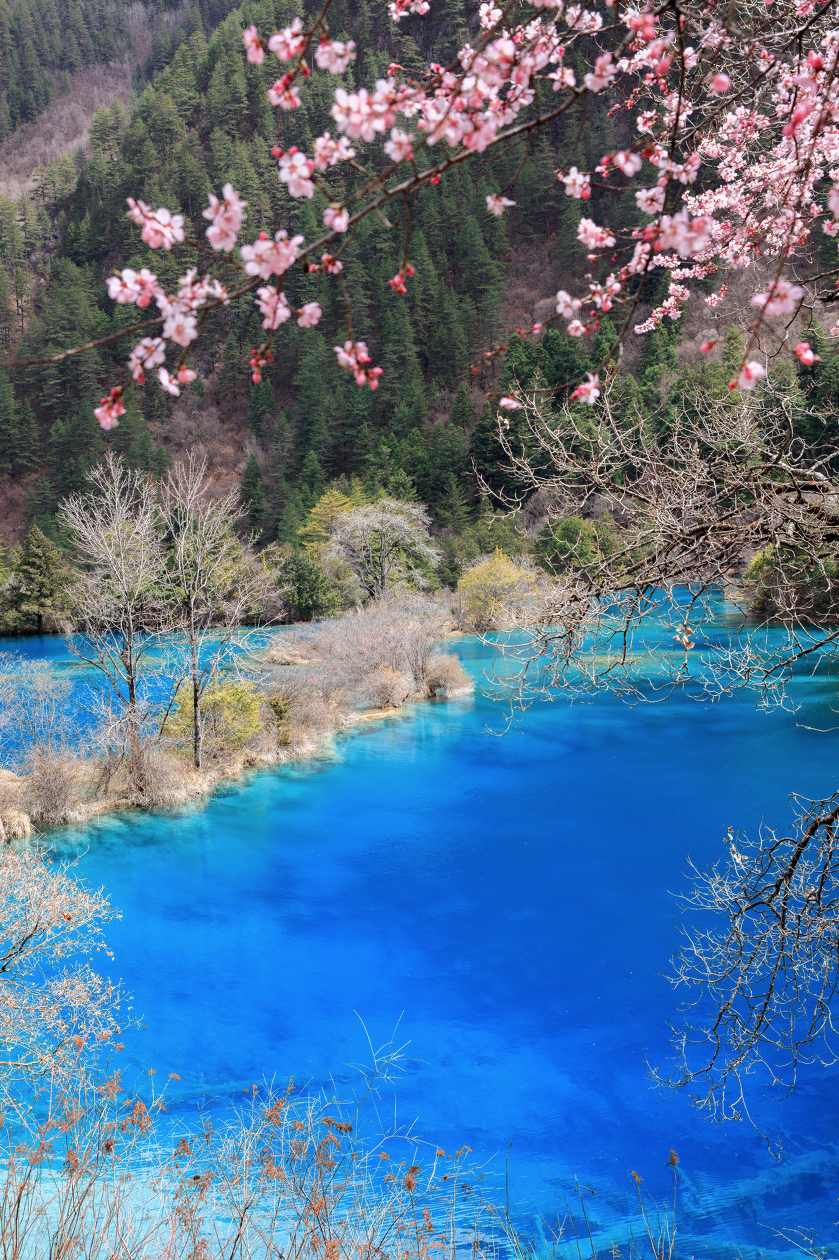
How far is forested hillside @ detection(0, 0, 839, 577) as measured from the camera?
39562 mm

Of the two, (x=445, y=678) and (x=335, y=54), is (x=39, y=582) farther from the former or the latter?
(x=335, y=54)

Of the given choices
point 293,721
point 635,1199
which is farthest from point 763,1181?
point 293,721

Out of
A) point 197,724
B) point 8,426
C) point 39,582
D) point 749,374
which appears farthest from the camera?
point 8,426

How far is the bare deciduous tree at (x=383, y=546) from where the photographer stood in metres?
28.1

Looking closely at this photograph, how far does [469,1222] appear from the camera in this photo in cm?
591

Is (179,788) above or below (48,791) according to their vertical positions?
below

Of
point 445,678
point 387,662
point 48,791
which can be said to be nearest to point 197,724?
point 48,791

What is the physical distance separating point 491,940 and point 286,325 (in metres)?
48.7

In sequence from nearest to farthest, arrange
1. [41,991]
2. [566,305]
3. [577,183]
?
[566,305] → [577,183] → [41,991]

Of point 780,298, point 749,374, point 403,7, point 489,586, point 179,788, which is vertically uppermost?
point 403,7

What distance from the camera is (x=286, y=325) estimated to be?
5212 centimetres

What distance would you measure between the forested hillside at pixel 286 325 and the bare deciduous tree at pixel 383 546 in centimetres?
310

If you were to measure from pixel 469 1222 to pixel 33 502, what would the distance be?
137 ft

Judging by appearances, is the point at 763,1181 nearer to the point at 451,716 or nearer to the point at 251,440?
the point at 451,716
